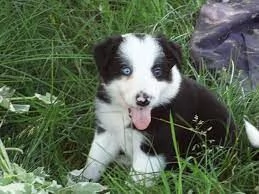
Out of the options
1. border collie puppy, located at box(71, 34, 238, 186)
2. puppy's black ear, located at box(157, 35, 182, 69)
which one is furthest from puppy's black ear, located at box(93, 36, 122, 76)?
puppy's black ear, located at box(157, 35, 182, 69)

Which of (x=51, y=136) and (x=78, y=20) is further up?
(x=78, y=20)

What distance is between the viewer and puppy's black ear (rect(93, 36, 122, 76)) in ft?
11.1

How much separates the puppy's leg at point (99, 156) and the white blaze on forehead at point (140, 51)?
18.5 inches

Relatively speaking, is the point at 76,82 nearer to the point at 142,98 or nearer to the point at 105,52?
the point at 105,52

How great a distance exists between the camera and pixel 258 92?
4.14m

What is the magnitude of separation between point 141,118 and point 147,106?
131mm

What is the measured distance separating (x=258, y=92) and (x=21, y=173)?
1569mm

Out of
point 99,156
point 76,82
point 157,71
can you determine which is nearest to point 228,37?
point 76,82

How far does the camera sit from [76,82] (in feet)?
13.7

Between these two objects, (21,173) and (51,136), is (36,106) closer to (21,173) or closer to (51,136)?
(51,136)

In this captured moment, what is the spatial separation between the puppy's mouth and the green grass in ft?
0.76

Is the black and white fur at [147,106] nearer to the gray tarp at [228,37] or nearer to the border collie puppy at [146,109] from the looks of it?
the border collie puppy at [146,109]

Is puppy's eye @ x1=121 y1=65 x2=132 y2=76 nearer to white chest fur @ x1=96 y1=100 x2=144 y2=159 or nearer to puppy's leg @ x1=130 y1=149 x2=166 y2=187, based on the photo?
white chest fur @ x1=96 y1=100 x2=144 y2=159

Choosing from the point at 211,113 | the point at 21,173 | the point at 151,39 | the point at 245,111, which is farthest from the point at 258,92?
the point at 21,173
